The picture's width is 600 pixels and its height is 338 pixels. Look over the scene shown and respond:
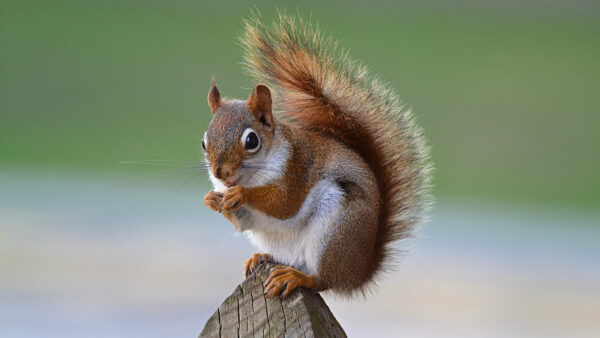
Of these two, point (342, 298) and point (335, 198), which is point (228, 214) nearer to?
point (335, 198)

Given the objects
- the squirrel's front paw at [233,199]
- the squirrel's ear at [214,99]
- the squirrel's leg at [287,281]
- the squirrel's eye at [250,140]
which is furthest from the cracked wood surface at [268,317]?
the squirrel's ear at [214,99]

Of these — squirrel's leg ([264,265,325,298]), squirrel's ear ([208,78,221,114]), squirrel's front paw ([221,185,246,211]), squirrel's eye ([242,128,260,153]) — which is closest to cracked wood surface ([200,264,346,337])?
squirrel's leg ([264,265,325,298])

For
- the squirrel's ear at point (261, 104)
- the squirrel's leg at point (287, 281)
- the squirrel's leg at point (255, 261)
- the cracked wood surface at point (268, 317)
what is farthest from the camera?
the squirrel's leg at point (255, 261)

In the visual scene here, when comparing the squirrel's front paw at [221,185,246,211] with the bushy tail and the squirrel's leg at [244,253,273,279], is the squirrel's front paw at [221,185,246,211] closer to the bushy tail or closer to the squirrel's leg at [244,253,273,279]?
the squirrel's leg at [244,253,273,279]

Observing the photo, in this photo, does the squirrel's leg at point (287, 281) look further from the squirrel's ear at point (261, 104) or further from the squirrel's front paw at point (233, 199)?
the squirrel's ear at point (261, 104)

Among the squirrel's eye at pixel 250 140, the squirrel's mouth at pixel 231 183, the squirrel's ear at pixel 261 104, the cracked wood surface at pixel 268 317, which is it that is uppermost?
the squirrel's ear at pixel 261 104

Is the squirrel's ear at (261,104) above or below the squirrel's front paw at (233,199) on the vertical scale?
above

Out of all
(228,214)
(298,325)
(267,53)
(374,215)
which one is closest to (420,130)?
(374,215)
